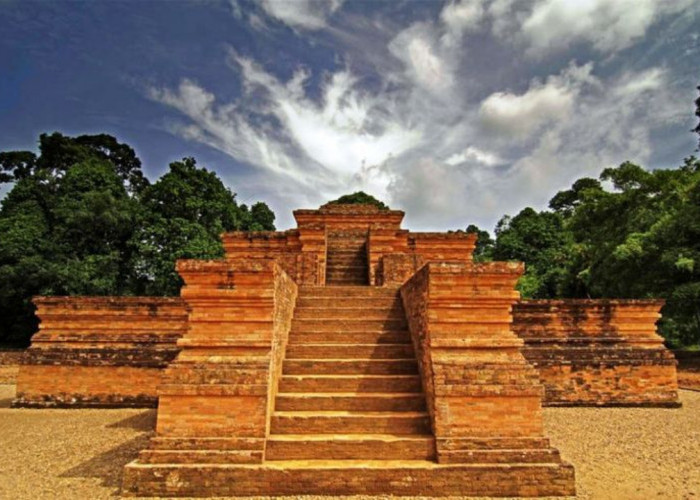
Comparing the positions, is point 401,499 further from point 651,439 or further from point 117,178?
point 117,178

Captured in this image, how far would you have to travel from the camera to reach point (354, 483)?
4234mm

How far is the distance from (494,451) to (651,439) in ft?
10.8

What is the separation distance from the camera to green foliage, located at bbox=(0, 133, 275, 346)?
66.8 ft

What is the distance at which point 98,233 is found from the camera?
22.9 metres

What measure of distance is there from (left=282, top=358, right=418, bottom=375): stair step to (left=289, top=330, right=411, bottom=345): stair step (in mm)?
590

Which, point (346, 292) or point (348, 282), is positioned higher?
point (348, 282)

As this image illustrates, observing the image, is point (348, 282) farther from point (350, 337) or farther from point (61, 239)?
point (61, 239)

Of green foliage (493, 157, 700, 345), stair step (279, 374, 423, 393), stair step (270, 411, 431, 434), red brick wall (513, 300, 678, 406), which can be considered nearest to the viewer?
stair step (270, 411, 431, 434)

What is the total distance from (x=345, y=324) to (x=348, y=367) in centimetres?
109

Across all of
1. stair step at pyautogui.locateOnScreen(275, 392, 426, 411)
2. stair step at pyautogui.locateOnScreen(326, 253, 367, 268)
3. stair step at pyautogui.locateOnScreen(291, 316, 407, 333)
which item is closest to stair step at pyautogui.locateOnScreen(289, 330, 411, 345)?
stair step at pyautogui.locateOnScreen(291, 316, 407, 333)

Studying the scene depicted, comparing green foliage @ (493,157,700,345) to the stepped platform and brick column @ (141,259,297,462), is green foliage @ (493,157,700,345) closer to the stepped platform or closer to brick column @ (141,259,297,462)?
the stepped platform

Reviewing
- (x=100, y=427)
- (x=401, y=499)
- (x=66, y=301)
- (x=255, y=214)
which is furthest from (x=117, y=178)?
(x=401, y=499)

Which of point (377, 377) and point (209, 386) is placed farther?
point (377, 377)

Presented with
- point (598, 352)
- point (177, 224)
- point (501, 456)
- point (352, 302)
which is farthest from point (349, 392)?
point (177, 224)
